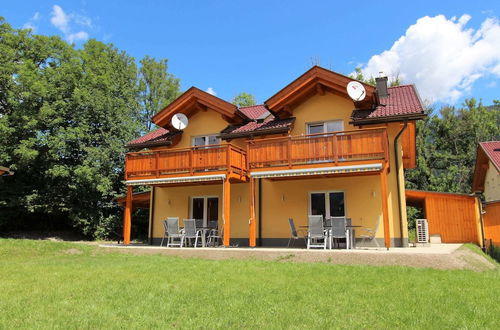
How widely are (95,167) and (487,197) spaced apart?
26039 mm

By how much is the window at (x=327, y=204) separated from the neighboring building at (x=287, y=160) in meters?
0.04

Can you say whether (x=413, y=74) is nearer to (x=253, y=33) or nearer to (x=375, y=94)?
(x=253, y=33)

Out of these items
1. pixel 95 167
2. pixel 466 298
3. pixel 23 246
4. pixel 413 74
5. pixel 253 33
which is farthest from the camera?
pixel 413 74

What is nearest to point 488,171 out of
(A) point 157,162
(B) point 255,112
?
(B) point 255,112

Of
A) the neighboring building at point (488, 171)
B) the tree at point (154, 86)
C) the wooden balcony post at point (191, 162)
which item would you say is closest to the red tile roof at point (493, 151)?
the neighboring building at point (488, 171)

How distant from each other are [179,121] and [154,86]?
839 inches

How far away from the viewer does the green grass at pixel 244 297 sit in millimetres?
5027

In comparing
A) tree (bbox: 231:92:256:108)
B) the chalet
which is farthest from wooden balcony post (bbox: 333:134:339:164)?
tree (bbox: 231:92:256:108)

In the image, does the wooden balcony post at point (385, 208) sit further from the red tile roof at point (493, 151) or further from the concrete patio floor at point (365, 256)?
the red tile roof at point (493, 151)

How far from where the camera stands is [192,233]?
49.7 ft

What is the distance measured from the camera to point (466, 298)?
6191 mm

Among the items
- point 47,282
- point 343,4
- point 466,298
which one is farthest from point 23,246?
point 343,4

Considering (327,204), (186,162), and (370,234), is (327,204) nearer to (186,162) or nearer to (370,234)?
(370,234)

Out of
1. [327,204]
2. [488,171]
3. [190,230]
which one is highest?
[488,171]
